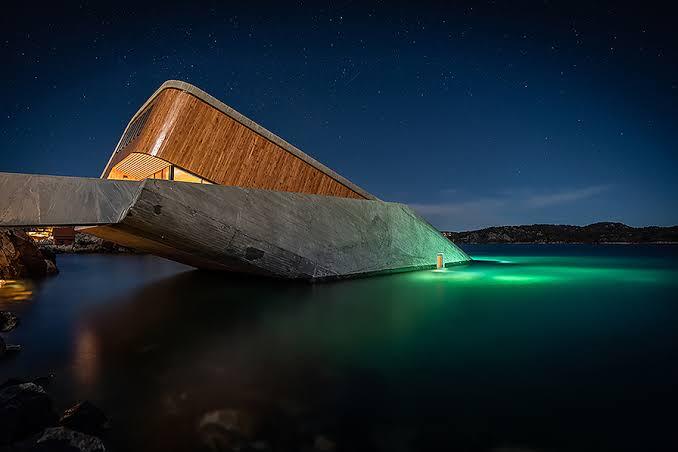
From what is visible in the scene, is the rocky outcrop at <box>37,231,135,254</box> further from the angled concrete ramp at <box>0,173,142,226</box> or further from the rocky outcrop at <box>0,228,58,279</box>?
the angled concrete ramp at <box>0,173,142,226</box>

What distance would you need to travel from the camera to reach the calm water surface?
305cm

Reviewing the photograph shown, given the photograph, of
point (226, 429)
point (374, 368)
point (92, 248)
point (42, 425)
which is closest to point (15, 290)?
point (42, 425)

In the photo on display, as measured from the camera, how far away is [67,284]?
532 inches

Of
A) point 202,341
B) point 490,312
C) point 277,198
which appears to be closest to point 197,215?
point 277,198

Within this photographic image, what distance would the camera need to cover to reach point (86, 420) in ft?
10.2

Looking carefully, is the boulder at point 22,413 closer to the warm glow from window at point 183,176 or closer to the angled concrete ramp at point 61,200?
the angled concrete ramp at point 61,200

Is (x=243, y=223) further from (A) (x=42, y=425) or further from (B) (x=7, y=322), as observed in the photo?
(A) (x=42, y=425)

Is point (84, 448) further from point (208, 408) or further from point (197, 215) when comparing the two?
point (197, 215)

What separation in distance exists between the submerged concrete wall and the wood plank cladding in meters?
1.33

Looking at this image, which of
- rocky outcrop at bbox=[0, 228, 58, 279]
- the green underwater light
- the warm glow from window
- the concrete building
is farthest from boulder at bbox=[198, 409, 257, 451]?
rocky outcrop at bbox=[0, 228, 58, 279]

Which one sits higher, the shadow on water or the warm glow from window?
the warm glow from window

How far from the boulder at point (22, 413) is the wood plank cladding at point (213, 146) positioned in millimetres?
8927

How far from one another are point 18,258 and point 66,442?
17113mm

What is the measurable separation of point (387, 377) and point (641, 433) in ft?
7.58
